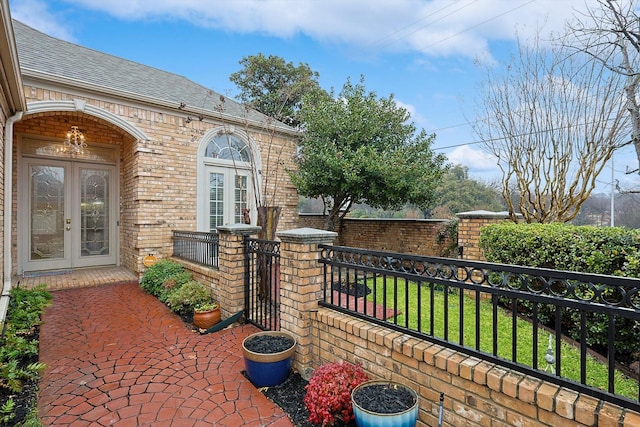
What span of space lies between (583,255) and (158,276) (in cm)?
640

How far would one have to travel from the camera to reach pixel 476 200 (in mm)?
18672

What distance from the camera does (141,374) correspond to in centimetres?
290

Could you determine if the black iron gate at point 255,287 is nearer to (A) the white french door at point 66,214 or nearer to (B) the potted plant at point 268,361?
(B) the potted plant at point 268,361

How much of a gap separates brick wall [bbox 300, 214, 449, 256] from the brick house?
13.1ft

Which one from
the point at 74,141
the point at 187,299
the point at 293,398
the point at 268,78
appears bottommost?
the point at 293,398

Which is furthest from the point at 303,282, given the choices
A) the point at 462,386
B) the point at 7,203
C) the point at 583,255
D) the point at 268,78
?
the point at 268,78

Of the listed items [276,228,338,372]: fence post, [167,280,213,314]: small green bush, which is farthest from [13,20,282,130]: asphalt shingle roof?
[276,228,338,372]: fence post

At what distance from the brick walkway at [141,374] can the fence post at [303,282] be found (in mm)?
585

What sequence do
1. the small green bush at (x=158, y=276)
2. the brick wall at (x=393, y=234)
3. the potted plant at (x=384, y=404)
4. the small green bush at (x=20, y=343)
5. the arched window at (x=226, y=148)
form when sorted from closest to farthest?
the potted plant at (x=384, y=404) < the small green bush at (x=20, y=343) < the small green bush at (x=158, y=276) < the arched window at (x=226, y=148) < the brick wall at (x=393, y=234)

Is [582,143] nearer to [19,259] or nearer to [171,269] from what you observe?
[171,269]

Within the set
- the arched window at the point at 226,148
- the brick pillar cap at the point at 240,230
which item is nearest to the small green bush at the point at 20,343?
the brick pillar cap at the point at 240,230

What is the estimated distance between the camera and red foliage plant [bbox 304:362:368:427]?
213 centimetres

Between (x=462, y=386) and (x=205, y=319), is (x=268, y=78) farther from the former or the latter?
(x=462, y=386)

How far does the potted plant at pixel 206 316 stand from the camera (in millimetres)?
4008
